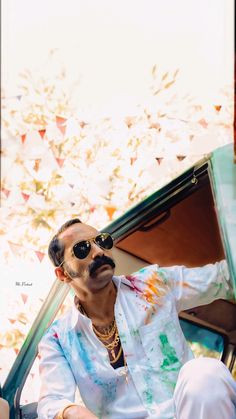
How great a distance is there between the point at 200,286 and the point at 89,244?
0.41 m

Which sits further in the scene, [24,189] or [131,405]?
[24,189]

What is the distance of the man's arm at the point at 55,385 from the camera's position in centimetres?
187

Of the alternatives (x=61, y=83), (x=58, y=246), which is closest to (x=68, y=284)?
(x=58, y=246)

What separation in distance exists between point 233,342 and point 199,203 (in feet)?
1.63

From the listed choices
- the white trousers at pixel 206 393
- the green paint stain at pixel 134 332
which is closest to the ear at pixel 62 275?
the green paint stain at pixel 134 332

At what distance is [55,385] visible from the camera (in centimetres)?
200

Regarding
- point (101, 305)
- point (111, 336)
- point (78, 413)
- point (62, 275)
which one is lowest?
point (78, 413)

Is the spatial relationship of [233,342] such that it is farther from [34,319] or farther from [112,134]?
[112,134]

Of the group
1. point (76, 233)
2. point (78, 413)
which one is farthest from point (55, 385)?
point (76, 233)

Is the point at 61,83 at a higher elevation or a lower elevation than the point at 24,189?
higher

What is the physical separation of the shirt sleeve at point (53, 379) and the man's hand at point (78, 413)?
0.04 m

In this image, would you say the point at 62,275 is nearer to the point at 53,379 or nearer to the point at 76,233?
the point at 76,233

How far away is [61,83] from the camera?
7.26ft

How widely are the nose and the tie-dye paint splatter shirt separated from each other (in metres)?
0.11
